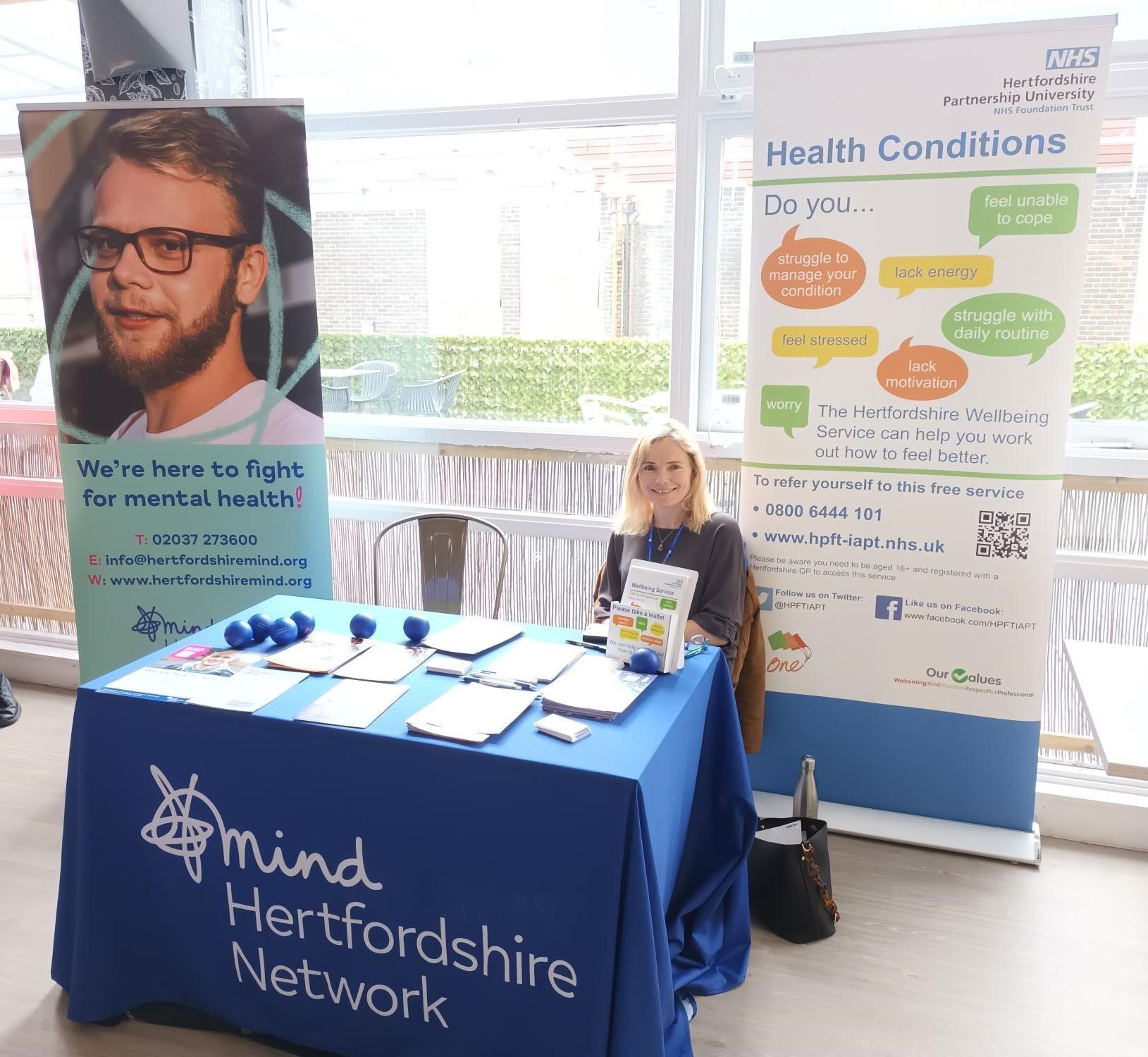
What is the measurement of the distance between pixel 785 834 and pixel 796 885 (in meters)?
0.13

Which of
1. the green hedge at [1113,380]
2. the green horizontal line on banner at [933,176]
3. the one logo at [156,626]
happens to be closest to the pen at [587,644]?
the green horizontal line on banner at [933,176]

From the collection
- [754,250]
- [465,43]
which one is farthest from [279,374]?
[754,250]

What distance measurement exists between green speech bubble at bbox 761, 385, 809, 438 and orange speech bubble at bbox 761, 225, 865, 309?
0.24 m

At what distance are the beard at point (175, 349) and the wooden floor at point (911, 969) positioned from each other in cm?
145

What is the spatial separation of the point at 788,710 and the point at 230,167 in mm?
2487

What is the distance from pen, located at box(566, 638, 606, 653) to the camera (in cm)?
225

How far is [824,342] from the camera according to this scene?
9.01 feet

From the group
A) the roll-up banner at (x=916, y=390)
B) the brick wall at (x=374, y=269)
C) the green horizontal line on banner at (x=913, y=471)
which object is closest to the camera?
the roll-up banner at (x=916, y=390)

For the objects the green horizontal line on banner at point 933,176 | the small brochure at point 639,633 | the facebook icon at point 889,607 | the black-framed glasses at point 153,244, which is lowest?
the facebook icon at point 889,607

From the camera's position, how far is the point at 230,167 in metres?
3.01

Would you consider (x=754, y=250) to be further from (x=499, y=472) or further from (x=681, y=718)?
(x=681, y=718)

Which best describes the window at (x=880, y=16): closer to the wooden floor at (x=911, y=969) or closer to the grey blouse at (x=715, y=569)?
the grey blouse at (x=715, y=569)

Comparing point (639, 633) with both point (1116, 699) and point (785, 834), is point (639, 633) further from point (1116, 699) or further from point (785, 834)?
point (1116, 699)

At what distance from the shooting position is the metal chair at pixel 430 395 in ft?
11.7
